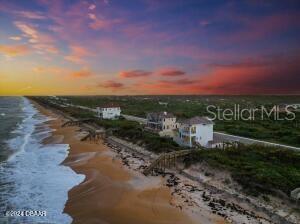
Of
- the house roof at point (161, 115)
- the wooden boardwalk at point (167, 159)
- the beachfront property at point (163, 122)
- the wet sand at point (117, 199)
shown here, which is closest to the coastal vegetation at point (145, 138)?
the beachfront property at point (163, 122)

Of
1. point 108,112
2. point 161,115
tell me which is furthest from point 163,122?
point 108,112

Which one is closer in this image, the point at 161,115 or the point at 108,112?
the point at 161,115

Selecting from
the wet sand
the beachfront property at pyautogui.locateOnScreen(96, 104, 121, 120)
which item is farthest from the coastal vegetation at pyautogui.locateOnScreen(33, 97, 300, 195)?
the beachfront property at pyautogui.locateOnScreen(96, 104, 121, 120)

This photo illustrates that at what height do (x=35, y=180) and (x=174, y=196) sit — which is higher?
(x=35, y=180)

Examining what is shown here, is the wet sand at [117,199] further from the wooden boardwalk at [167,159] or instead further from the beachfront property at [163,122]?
the beachfront property at [163,122]

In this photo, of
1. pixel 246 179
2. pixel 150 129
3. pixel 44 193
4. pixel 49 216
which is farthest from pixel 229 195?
pixel 150 129

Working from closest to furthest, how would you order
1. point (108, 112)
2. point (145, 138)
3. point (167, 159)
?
point (167, 159) → point (145, 138) → point (108, 112)

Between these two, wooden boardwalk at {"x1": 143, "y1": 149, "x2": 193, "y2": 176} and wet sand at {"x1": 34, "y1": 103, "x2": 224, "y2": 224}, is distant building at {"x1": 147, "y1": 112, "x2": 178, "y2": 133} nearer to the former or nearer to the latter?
wooden boardwalk at {"x1": 143, "y1": 149, "x2": 193, "y2": 176}

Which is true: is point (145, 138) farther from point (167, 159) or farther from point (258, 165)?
point (258, 165)
